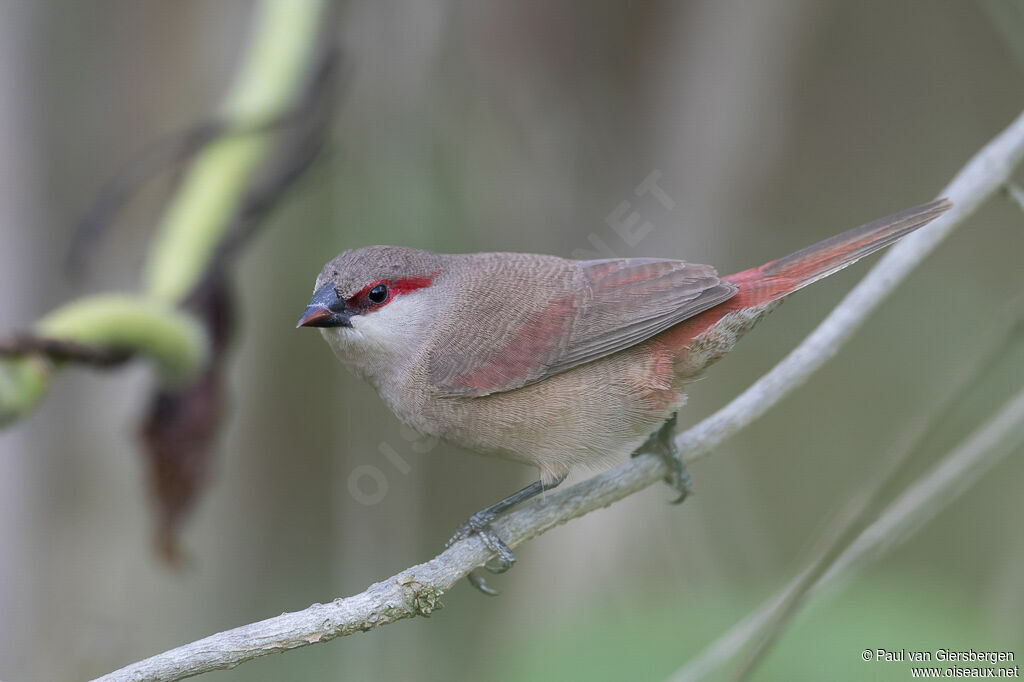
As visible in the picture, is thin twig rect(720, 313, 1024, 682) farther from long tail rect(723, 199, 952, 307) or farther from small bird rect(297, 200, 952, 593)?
small bird rect(297, 200, 952, 593)

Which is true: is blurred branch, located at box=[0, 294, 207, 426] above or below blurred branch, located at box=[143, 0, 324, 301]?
below

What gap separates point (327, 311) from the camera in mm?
2762

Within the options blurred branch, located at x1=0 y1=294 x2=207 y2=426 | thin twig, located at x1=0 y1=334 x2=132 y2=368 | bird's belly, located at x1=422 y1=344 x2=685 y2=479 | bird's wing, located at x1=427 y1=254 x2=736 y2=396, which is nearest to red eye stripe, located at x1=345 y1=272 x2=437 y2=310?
bird's wing, located at x1=427 y1=254 x2=736 y2=396

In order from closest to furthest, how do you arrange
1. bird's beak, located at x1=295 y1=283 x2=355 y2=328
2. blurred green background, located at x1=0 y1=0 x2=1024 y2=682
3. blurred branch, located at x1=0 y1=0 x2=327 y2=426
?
blurred branch, located at x1=0 y1=0 x2=327 y2=426, bird's beak, located at x1=295 y1=283 x2=355 y2=328, blurred green background, located at x1=0 y1=0 x2=1024 y2=682

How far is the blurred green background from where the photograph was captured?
3605mm

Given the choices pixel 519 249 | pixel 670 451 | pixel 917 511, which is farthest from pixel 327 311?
pixel 519 249

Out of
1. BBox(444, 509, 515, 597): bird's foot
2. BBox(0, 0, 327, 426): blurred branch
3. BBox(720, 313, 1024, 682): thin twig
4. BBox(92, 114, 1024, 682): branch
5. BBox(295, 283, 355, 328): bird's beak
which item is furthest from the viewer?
BBox(295, 283, 355, 328): bird's beak

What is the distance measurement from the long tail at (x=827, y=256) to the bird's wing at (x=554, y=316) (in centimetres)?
9

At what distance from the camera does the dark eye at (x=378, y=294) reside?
288cm

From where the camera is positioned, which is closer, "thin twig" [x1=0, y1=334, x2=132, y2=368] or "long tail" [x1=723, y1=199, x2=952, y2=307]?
"thin twig" [x1=0, y1=334, x2=132, y2=368]

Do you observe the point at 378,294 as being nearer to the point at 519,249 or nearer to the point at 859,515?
the point at 859,515

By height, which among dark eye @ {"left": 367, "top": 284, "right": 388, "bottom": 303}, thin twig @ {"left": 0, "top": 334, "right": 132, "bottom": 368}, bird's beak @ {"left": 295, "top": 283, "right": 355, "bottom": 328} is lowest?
thin twig @ {"left": 0, "top": 334, "right": 132, "bottom": 368}

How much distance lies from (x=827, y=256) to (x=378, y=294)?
4.36 ft

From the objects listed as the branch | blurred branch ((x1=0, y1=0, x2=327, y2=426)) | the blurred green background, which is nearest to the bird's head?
blurred branch ((x1=0, y1=0, x2=327, y2=426))
